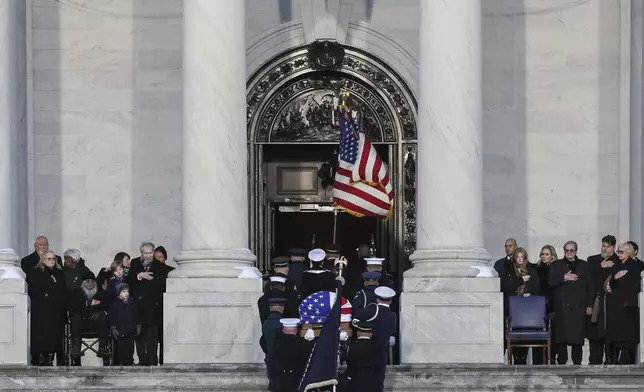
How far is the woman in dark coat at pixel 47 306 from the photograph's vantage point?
3806 cm

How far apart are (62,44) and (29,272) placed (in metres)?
7.71

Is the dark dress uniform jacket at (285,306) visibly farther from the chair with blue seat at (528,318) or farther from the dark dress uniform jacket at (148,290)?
the chair with blue seat at (528,318)

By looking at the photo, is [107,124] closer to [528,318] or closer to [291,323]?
[528,318]

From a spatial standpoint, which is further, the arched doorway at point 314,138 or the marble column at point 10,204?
the arched doorway at point 314,138

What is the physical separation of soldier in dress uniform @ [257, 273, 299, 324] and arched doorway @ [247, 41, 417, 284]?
9625mm

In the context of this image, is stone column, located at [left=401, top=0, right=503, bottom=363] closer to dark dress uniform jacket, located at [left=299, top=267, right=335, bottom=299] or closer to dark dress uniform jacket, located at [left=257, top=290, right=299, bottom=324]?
dark dress uniform jacket, located at [left=257, top=290, right=299, bottom=324]

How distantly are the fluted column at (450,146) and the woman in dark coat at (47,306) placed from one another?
6.34 metres

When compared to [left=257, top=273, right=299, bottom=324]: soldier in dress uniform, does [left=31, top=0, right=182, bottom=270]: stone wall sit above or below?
above

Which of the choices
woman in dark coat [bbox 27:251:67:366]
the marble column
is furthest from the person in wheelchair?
the marble column

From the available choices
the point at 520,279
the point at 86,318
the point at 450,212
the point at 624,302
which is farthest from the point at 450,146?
the point at 86,318

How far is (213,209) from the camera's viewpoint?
38.3m

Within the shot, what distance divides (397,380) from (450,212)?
164 inches

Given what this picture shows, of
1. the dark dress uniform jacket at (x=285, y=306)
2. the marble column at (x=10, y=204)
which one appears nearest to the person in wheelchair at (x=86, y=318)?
the marble column at (x=10, y=204)

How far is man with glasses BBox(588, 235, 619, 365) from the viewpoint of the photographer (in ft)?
125
